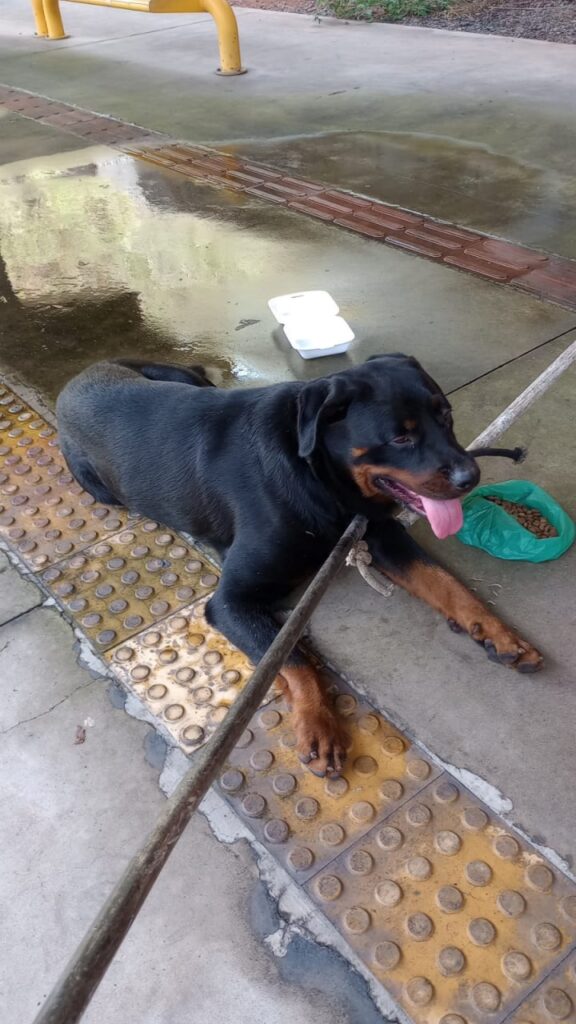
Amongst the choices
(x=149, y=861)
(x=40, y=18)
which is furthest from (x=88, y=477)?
(x=40, y=18)

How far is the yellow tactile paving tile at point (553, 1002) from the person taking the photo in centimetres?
149

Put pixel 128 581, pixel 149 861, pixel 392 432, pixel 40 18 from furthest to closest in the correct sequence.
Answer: pixel 40 18 → pixel 128 581 → pixel 392 432 → pixel 149 861

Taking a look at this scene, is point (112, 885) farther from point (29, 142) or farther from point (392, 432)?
point (29, 142)

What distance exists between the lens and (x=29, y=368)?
3693 millimetres

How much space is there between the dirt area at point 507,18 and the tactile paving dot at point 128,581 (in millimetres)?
8724

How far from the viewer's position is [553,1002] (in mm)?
1503

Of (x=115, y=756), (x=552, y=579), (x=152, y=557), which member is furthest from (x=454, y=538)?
(x=115, y=756)

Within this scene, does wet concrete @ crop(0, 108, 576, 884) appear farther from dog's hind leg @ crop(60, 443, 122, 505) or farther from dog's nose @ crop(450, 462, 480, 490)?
dog's hind leg @ crop(60, 443, 122, 505)

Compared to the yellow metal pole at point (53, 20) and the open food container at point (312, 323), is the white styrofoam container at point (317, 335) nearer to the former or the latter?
the open food container at point (312, 323)

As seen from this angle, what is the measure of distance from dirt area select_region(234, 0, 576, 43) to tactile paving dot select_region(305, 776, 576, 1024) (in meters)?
9.48

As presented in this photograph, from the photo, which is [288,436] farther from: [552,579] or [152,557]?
[552,579]

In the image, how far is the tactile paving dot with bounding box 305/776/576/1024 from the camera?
155 cm

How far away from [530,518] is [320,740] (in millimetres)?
1135

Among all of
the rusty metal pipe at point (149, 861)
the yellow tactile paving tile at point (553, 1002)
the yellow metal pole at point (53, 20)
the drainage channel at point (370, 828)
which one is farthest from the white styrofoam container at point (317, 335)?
the yellow metal pole at point (53, 20)
